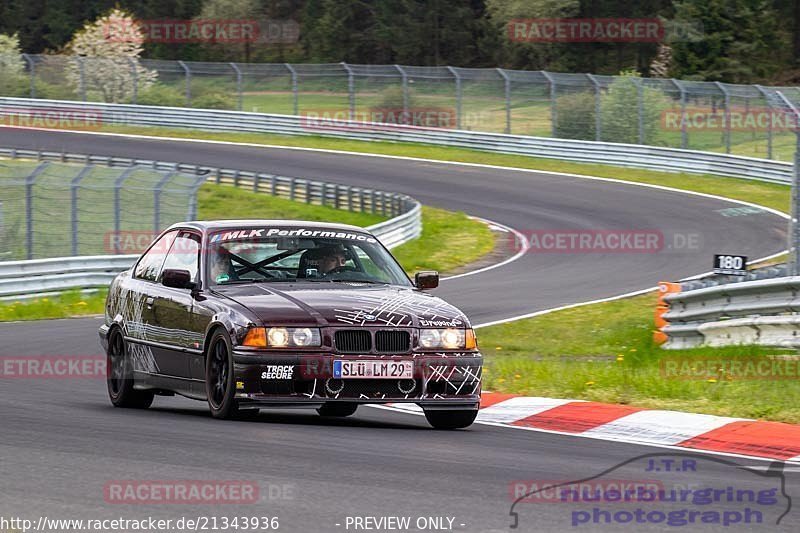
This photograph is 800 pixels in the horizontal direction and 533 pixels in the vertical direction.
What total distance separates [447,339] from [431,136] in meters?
39.3

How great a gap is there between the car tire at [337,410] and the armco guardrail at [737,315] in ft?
18.2

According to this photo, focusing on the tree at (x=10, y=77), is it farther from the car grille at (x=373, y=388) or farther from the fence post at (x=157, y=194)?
the car grille at (x=373, y=388)

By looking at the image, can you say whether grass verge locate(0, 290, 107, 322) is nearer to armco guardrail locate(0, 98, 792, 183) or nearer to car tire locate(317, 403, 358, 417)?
car tire locate(317, 403, 358, 417)

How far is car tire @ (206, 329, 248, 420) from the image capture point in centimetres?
886

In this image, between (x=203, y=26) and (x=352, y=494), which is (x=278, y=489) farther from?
(x=203, y=26)

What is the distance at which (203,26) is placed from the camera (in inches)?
3570

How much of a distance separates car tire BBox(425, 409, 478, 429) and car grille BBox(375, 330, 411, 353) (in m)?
0.66

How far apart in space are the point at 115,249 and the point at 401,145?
24122 mm

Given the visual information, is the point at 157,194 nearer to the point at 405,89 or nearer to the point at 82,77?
the point at 405,89

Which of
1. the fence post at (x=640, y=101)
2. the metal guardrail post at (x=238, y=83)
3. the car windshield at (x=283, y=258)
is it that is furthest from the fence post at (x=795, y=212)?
the metal guardrail post at (x=238, y=83)

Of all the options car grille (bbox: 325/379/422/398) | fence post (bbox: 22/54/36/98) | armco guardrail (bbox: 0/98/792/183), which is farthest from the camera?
fence post (bbox: 22/54/36/98)
